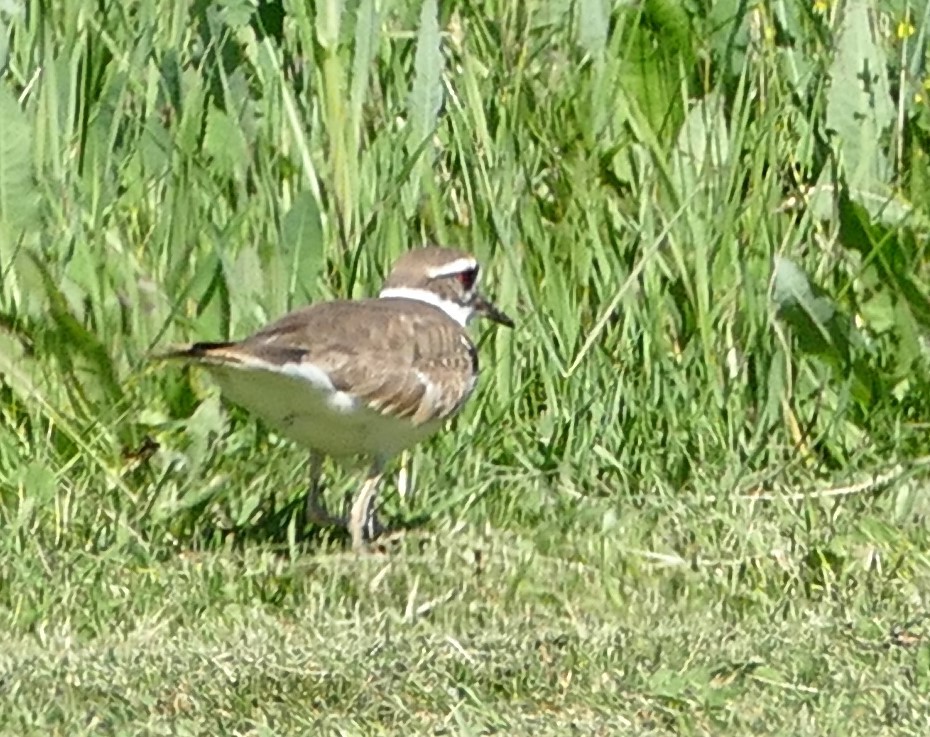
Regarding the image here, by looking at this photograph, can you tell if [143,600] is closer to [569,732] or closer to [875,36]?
[569,732]

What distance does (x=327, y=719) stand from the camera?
4301mm

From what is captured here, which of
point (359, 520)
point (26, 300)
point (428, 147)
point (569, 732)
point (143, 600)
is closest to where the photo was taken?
point (569, 732)

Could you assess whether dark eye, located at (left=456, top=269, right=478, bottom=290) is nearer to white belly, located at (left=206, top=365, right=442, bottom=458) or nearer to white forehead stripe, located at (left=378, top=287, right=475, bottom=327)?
white forehead stripe, located at (left=378, top=287, right=475, bottom=327)

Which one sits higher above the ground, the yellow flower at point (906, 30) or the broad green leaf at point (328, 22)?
the broad green leaf at point (328, 22)

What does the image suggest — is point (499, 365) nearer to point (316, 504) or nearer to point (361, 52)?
point (316, 504)

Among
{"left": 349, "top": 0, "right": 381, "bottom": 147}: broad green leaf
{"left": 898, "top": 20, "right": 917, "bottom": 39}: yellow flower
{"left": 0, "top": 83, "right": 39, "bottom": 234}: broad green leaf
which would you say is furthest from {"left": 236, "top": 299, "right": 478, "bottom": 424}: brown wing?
{"left": 898, "top": 20, "right": 917, "bottom": 39}: yellow flower

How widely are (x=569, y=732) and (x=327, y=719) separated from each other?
463 millimetres

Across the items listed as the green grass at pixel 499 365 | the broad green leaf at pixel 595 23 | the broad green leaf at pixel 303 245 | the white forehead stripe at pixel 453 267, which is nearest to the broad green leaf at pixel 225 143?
the green grass at pixel 499 365

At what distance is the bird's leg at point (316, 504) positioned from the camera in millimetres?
5438

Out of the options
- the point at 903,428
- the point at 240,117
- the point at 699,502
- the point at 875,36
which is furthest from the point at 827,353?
the point at 240,117

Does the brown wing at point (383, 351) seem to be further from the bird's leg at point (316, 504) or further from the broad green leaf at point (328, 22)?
the broad green leaf at point (328, 22)

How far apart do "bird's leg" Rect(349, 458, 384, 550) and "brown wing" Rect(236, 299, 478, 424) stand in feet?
0.56

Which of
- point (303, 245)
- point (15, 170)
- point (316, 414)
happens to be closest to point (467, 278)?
point (303, 245)

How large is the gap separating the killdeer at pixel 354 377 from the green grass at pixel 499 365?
22 centimetres
